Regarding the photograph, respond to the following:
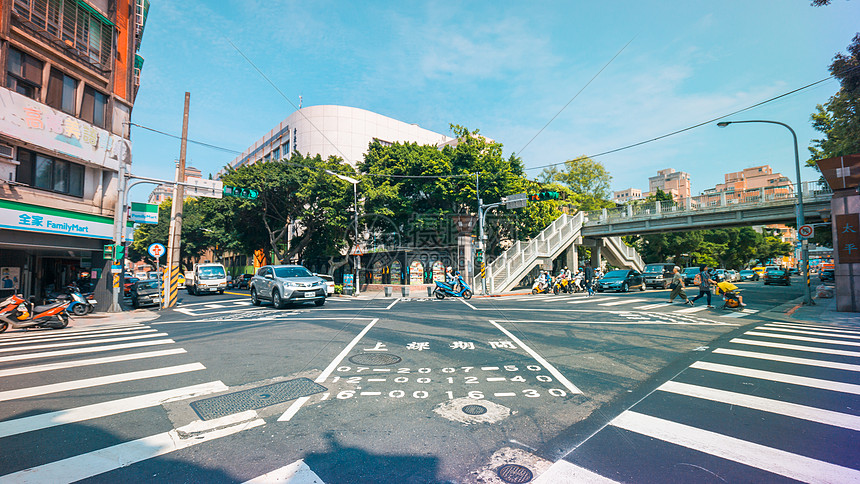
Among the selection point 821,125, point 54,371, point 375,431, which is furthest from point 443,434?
point 821,125

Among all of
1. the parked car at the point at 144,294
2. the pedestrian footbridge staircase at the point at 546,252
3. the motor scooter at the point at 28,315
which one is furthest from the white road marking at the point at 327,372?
the pedestrian footbridge staircase at the point at 546,252

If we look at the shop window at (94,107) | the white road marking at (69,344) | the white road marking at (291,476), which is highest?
the shop window at (94,107)

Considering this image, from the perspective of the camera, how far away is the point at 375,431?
412 cm

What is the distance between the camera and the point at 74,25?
52.4ft

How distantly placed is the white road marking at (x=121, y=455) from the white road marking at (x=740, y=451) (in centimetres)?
391

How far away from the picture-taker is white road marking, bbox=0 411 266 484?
3.25 meters

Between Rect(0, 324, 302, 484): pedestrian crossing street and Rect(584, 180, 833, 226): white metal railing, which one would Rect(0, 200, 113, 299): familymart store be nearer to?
Rect(0, 324, 302, 484): pedestrian crossing street

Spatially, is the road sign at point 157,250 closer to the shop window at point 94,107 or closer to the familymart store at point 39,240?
the familymart store at point 39,240

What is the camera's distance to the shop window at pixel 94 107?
1641 cm

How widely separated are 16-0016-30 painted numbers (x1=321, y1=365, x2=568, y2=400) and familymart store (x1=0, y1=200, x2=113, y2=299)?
1460 cm

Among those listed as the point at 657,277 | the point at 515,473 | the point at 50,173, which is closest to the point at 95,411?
the point at 515,473

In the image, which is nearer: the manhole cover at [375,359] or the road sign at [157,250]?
the manhole cover at [375,359]

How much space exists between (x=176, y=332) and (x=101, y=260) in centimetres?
996

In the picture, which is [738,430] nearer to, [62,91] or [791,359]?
[791,359]
